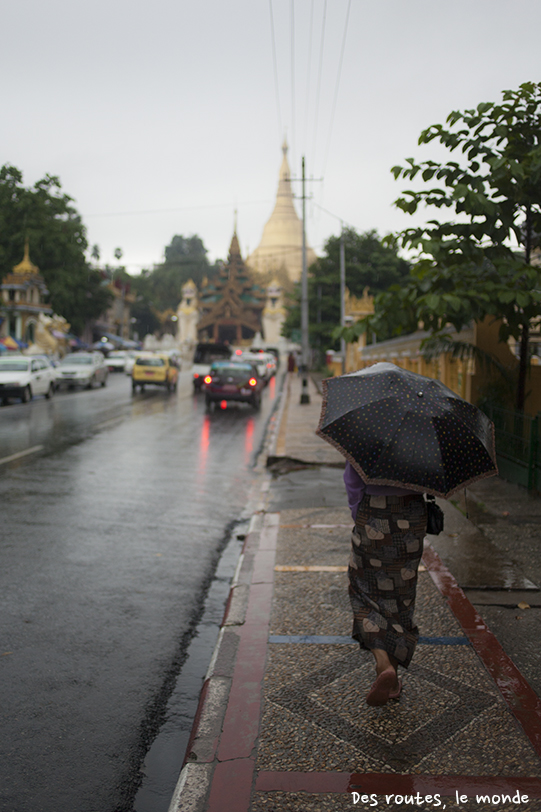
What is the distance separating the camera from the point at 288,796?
294cm

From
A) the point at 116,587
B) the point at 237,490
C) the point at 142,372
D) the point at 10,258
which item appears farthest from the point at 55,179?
the point at 116,587

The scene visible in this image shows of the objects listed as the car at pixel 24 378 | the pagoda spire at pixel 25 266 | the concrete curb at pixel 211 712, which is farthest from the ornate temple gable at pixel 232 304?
the concrete curb at pixel 211 712

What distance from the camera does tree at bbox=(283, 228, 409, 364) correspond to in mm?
48531

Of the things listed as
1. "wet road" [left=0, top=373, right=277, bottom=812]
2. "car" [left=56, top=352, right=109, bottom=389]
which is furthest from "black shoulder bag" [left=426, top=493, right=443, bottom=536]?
"car" [left=56, top=352, right=109, bottom=389]

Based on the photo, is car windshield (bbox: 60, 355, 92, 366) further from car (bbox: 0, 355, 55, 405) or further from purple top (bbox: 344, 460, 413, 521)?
purple top (bbox: 344, 460, 413, 521)

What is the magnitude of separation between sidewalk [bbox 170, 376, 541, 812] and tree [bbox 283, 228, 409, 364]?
40.6 metres

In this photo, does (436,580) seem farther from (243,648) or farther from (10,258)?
(10,258)

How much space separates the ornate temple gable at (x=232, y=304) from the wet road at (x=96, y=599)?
7377 cm

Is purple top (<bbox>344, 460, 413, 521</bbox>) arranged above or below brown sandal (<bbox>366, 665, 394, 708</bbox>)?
above

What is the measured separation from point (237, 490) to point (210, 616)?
4.91 metres

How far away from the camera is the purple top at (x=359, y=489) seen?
11.7ft

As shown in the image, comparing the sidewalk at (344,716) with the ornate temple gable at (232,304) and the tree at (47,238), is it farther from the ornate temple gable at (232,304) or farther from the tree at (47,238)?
the ornate temple gable at (232,304)

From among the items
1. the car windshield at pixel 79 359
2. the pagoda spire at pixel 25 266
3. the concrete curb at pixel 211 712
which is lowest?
the concrete curb at pixel 211 712

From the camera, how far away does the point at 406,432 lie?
3.45 m
